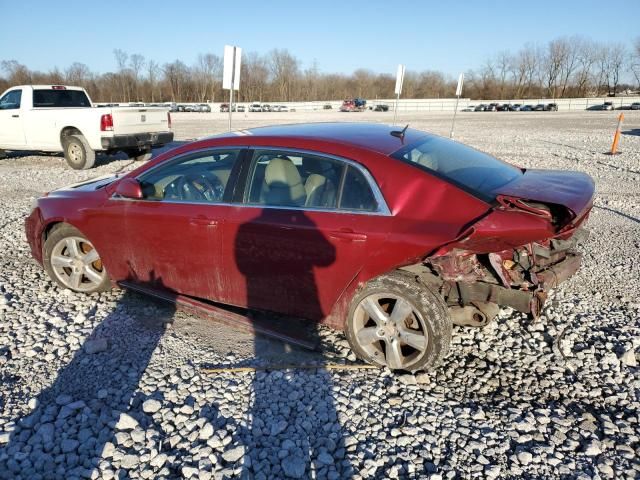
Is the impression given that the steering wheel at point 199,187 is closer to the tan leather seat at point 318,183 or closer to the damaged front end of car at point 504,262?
the tan leather seat at point 318,183

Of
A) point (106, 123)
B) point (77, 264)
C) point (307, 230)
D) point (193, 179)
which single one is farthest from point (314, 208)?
point (106, 123)

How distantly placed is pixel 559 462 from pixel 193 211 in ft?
9.66

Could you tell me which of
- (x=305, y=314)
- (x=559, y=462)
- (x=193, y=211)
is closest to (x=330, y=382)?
(x=305, y=314)

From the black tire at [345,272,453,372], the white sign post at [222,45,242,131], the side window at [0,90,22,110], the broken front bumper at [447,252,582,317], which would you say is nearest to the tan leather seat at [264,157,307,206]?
the black tire at [345,272,453,372]

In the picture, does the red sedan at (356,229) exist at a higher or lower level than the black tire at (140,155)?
higher

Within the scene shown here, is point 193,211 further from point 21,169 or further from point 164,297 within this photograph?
point 21,169

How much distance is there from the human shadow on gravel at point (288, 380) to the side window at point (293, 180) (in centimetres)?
13

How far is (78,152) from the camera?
12.3 meters

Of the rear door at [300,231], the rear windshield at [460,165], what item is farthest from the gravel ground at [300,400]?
the rear windshield at [460,165]

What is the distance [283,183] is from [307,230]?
470mm

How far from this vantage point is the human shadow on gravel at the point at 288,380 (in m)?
2.60

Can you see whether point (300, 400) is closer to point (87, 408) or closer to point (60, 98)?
point (87, 408)

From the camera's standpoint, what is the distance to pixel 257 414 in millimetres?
2984

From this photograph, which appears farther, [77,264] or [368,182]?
[77,264]
